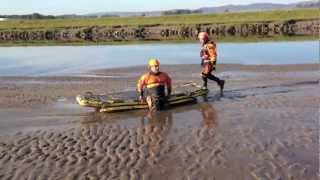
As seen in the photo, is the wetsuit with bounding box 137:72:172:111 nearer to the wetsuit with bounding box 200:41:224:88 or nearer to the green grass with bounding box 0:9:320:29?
the wetsuit with bounding box 200:41:224:88

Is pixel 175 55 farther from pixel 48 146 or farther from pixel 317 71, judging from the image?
pixel 48 146

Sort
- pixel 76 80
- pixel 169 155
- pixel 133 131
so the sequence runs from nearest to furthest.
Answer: pixel 169 155
pixel 133 131
pixel 76 80

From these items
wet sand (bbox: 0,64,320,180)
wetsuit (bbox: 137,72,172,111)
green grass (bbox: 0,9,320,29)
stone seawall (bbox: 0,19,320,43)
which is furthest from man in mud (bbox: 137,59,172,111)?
green grass (bbox: 0,9,320,29)

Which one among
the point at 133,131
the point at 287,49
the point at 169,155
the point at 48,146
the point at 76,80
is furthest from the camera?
the point at 287,49

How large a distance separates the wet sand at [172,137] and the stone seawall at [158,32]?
35.7 metres

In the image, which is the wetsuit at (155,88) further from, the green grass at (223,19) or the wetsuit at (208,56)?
the green grass at (223,19)

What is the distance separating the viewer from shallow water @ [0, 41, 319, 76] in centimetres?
2912

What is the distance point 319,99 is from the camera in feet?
53.8

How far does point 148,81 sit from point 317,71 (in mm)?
11203

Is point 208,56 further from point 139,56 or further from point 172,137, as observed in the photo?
point 139,56

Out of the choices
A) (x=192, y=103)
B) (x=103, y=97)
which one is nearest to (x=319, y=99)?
(x=192, y=103)

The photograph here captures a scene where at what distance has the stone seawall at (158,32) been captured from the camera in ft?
183

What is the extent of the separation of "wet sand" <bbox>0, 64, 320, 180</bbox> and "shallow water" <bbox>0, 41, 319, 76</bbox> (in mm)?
9421

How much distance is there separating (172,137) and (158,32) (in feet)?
164
